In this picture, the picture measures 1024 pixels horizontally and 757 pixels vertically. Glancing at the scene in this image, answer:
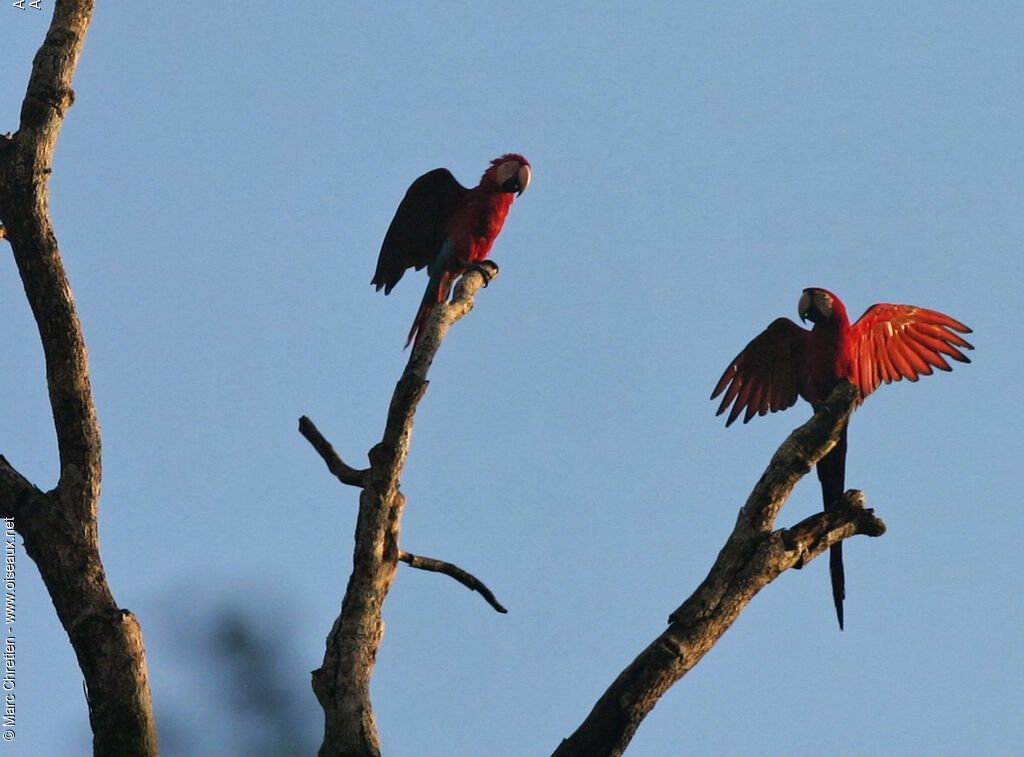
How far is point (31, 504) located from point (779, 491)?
2343 mm

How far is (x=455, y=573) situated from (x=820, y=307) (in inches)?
107

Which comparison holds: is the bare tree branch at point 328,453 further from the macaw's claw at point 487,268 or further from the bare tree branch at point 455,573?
the macaw's claw at point 487,268

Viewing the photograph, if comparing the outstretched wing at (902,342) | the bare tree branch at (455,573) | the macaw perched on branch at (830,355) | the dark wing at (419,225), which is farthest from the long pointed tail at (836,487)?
the dark wing at (419,225)

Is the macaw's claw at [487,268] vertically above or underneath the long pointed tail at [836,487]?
above

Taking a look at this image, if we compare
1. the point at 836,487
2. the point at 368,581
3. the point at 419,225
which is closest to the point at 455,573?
the point at 368,581

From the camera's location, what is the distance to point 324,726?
11.4ft

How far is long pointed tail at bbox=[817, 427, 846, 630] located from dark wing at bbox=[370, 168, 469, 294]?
8.12 feet

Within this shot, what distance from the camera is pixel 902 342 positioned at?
5820mm

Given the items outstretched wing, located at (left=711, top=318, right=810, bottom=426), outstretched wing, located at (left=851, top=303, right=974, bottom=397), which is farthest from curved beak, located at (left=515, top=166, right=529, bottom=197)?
outstretched wing, located at (left=851, top=303, right=974, bottom=397)

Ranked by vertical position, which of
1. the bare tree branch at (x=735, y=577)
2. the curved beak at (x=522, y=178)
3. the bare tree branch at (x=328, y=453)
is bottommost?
the bare tree branch at (x=735, y=577)

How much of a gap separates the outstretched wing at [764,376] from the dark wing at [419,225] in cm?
179

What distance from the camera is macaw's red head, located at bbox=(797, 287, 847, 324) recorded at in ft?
18.2

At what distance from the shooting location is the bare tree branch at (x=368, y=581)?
134 inches

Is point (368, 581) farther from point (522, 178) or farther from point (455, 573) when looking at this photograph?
→ point (522, 178)
